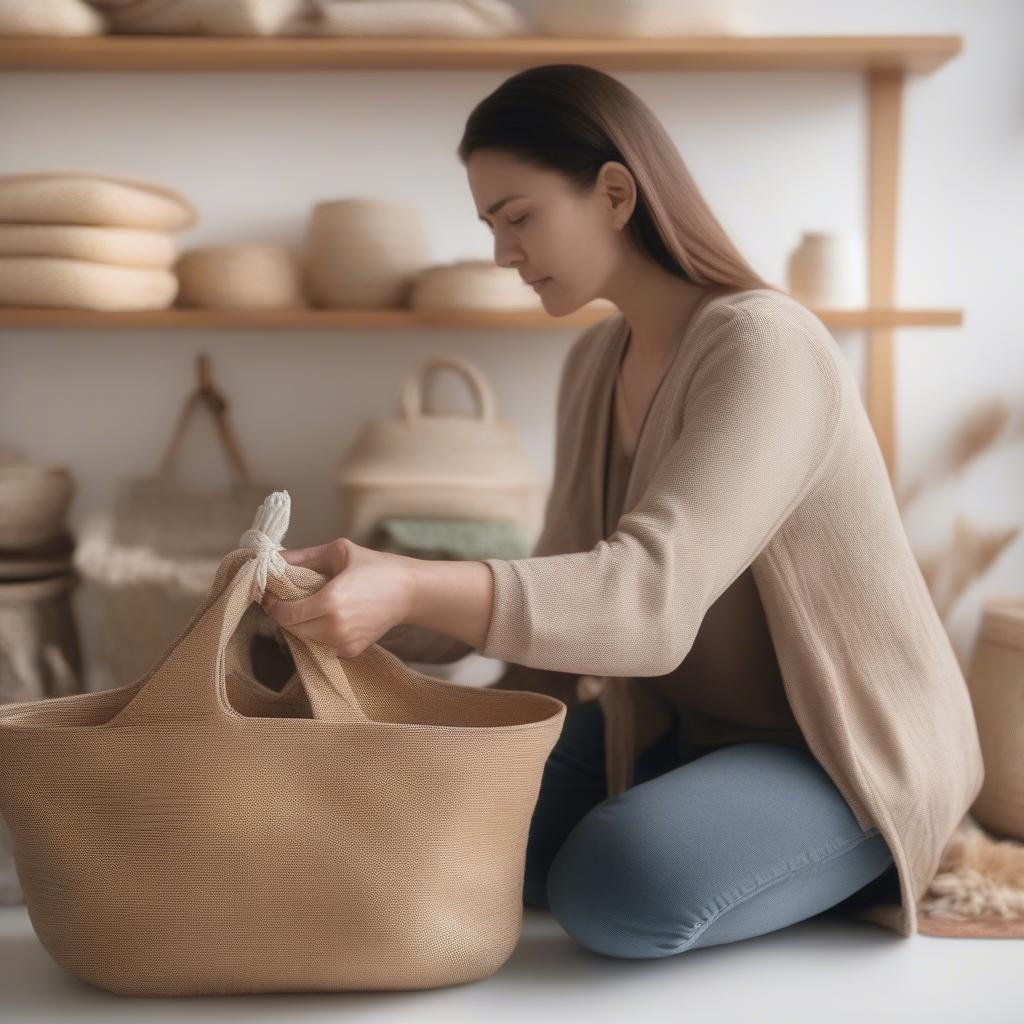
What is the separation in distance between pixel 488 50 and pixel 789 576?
102cm

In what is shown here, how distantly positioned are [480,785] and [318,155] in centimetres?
135

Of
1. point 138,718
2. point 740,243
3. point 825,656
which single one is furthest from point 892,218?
point 138,718

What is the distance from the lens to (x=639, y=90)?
2.15 meters

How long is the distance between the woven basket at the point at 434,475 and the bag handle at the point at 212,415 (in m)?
0.30

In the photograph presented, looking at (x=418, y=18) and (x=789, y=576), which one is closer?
(x=789, y=576)

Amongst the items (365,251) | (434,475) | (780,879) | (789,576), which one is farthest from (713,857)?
(365,251)

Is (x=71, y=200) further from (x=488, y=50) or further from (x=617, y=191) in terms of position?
(x=617, y=191)

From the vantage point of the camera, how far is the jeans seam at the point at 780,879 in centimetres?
124

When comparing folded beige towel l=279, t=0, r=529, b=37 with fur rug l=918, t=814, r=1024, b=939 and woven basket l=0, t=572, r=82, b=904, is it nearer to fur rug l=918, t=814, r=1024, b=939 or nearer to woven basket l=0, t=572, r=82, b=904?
A: woven basket l=0, t=572, r=82, b=904

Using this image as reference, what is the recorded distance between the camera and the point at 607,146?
139 centimetres

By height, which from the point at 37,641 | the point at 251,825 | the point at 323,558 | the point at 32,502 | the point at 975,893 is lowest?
the point at 975,893

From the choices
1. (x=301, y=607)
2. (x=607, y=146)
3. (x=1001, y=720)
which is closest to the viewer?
(x=301, y=607)

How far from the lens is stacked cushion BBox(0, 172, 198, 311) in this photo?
191 cm

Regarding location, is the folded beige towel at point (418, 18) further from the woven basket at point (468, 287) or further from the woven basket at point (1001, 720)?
the woven basket at point (1001, 720)
